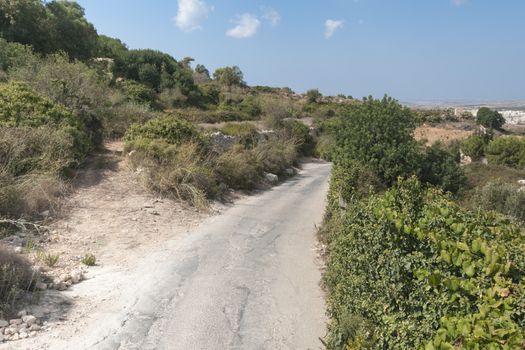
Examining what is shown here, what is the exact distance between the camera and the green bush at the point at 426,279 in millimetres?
2859

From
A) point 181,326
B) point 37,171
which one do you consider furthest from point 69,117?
point 181,326

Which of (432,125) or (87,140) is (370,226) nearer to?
(87,140)

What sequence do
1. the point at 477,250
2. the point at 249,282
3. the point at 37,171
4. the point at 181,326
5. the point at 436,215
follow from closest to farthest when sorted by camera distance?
the point at 477,250, the point at 436,215, the point at 181,326, the point at 249,282, the point at 37,171

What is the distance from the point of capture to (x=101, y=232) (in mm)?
9227

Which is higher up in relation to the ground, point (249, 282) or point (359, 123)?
point (359, 123)

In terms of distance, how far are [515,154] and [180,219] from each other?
102 ft

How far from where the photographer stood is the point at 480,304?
2.98m

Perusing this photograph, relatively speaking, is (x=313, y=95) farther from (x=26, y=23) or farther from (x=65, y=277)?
(x=65, y=277)

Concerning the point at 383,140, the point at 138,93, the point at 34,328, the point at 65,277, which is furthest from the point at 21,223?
the point at 138,93

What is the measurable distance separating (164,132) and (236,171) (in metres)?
2.62

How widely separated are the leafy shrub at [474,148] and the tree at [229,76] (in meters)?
31.9

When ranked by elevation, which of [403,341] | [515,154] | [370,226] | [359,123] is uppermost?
[359,123]

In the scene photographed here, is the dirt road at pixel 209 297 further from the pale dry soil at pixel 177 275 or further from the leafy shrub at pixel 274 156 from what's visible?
the leafy shrub at pixel 274 156

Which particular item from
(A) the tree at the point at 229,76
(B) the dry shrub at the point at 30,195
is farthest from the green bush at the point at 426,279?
(A) the tree at the point at 229,76
